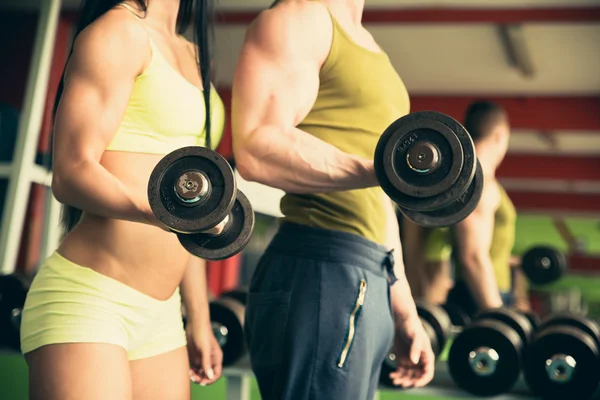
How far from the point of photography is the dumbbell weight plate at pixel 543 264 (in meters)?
3.09

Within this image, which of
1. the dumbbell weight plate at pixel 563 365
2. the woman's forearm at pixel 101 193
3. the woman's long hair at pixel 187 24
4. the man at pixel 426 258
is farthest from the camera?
the man at pixel 426 258

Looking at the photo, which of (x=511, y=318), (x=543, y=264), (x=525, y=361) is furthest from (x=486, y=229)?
(x=543, y=264)

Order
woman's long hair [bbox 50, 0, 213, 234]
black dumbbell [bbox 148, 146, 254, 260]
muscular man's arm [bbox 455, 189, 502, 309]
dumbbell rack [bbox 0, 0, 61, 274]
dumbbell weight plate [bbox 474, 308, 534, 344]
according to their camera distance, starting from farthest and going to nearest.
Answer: dumbbell rack [bbox 0, 0, 61, 274]
muscular man's arm [bbox 455, 189, 502, 309]
dumbbell weight plate [bbox 474, 308, 534, 344]
woman's long hair [bbox 50, 0, 213, 234]
black dumbbell [bbox 148, 146, 254, 260]

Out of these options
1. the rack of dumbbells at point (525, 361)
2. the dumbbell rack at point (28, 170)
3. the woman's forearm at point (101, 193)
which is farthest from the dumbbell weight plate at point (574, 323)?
the dumbbell rack at point (28, 170)

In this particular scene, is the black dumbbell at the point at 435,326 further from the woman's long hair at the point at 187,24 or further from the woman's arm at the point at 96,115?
the woman's arm at the point at 96,115

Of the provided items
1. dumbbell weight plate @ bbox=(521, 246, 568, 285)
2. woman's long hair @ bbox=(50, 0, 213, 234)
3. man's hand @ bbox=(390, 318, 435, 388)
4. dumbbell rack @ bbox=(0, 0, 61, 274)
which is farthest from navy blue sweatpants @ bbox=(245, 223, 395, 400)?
dumbbell weight plate @ bbox=(521, 246, 568, 285)

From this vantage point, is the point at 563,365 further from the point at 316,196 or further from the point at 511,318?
the point at 316,196

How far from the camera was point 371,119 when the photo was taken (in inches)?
37.6

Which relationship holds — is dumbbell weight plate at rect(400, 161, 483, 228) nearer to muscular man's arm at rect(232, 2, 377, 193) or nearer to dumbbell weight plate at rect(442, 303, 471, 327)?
muscular man's arm at rect(232, 2, 377, 193)

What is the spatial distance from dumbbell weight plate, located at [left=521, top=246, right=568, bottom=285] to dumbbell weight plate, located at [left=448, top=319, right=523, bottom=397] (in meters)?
1.50

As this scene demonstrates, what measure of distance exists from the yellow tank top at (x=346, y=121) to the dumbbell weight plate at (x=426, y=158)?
170 mm

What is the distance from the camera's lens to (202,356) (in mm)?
1094

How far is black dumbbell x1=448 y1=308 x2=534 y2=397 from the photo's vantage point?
161 cm

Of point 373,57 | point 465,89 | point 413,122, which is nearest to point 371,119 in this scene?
point 373,57
